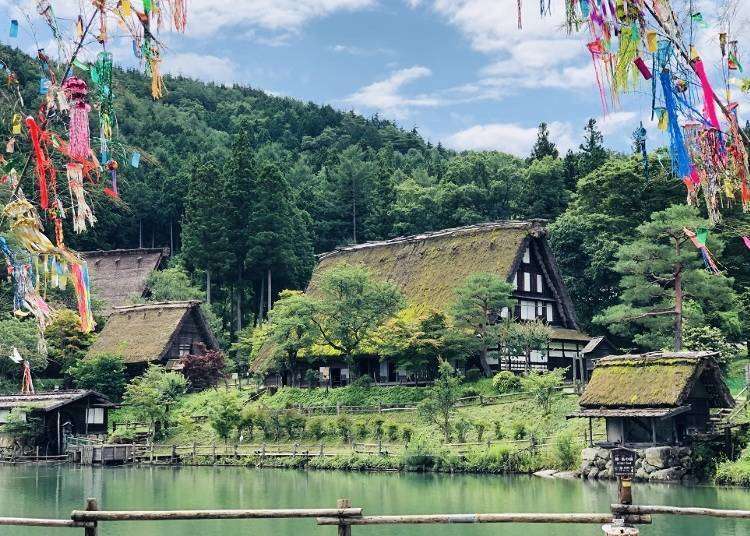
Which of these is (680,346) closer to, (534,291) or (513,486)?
(534,291)

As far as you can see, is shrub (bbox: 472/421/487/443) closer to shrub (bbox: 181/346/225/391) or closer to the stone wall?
the stone wall

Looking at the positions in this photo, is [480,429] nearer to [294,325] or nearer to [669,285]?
[669,285]

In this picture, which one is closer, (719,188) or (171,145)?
(719,188)

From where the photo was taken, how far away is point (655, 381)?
2148cm

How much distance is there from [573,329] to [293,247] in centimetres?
1574

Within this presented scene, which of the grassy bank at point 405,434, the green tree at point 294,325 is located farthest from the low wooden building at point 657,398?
the green tree at point 294,325

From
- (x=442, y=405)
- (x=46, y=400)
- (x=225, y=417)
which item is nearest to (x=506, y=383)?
(x=442, y=405)

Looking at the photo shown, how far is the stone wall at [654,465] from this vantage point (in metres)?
20.4

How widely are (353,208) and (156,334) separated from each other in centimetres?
1898

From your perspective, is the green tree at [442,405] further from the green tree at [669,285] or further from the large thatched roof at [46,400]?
the large thatched roof at [46,400]

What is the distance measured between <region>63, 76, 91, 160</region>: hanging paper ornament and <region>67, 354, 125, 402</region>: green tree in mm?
30825

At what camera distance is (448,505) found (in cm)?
1647

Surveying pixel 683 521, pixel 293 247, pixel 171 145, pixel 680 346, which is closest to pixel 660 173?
pixel 680 346

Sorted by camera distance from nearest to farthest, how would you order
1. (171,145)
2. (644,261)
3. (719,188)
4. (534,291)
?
(719,188) < (644,261) < (534,291) < (171,145)
